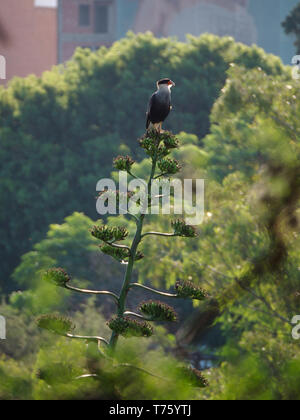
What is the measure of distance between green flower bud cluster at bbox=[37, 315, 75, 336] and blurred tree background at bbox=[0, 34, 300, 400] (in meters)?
0.10

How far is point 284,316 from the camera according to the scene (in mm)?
10039

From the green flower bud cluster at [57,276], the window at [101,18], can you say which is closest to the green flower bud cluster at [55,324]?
the green flower bud cluster at [57,276]

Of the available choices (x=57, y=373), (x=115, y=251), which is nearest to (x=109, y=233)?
(x=115, y=251)

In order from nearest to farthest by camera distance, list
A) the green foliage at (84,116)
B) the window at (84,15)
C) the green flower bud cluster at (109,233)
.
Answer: the green flower bud cluster at (109,233)
the green foliage at (84,116)
the window at (84,15)

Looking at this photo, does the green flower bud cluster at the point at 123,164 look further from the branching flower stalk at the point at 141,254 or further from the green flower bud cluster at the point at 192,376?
the green flower bud cluster at the point at 192,376

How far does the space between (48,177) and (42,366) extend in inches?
978

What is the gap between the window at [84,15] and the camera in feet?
187

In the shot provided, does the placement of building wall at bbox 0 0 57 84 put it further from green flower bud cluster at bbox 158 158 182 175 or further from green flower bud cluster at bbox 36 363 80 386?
green flower bud cluster at bbox 36 363 80 386

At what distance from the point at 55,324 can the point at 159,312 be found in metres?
0.64

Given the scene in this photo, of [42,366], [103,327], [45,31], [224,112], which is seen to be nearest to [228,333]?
[103,327]

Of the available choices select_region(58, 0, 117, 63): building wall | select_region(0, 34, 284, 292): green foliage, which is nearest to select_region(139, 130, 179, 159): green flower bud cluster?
select_region(0, 34, 284, 292): green foliage

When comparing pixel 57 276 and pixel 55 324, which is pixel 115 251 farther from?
pixel 55 324

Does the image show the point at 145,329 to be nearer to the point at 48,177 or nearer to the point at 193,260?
the point at 193,260

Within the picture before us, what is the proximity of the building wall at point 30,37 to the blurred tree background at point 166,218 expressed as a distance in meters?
18.6
